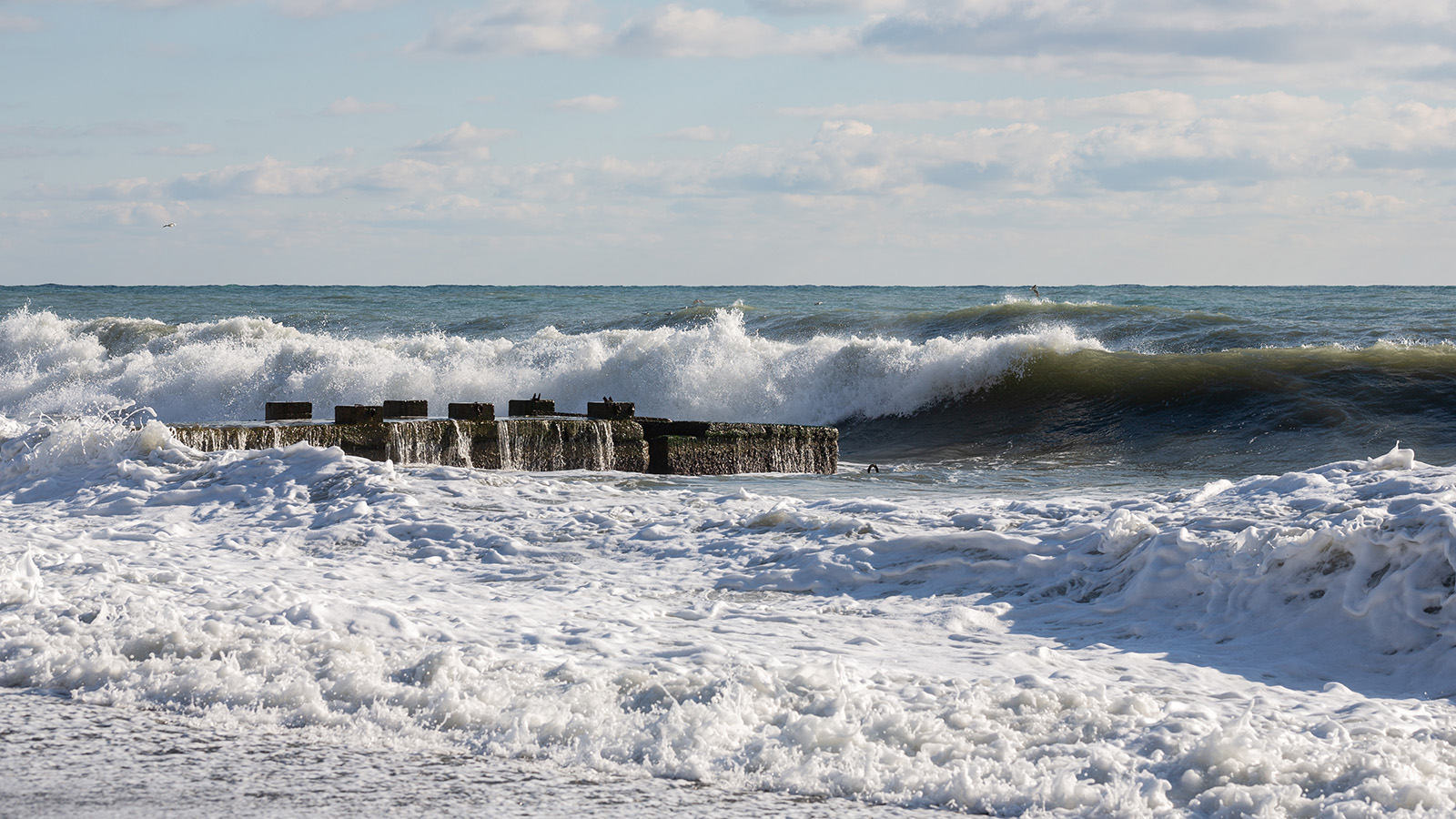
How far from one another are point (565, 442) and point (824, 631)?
15.9ft

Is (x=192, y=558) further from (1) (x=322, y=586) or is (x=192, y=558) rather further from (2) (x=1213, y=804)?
(2) (x=1213, y=804)

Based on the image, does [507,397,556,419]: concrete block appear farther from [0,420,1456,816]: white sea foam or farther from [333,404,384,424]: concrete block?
[0,420,1456,816]: white sea foam

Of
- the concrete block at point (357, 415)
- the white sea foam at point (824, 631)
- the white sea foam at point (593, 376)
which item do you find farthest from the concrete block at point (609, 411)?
the white sea foam at point (593, 376)

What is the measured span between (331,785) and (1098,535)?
3.72m

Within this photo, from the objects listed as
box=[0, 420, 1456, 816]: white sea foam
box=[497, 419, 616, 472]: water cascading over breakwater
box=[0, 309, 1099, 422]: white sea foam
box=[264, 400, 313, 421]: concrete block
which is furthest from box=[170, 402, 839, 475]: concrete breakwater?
box=[0, 309, 1099, 422]: white sea foam

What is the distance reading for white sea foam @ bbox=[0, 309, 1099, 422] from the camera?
53.0ft

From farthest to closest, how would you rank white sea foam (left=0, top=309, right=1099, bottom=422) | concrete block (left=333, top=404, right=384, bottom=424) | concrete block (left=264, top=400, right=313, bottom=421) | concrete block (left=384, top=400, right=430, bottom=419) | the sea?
white sea foam (left=0, top=309, right=1099, bottom=422) → concrete block (left=384, top=400, right=430, bottom=419) → concrete block (left=264, top=400, right=313, bottom=421) → concrete block (left=333, top=404, right=384, bottom=424) → the sea

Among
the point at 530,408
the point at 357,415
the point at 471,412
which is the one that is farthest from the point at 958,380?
the point at 357,415

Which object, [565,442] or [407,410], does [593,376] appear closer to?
[407,410]

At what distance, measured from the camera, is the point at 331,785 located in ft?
10.3

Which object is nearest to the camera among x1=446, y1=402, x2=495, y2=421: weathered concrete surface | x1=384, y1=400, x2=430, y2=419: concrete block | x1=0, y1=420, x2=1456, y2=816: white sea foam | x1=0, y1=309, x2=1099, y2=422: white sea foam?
x1=0, y1=420, x2=1456, y2=816: white sea foam

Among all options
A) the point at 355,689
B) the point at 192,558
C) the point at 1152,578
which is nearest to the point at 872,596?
the point at 1152,578

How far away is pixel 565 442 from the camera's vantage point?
9227 millimetres

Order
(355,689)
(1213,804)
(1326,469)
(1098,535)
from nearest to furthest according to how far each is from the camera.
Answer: (1213,804) < (355,689) < (1098,535) < (1326,469)
